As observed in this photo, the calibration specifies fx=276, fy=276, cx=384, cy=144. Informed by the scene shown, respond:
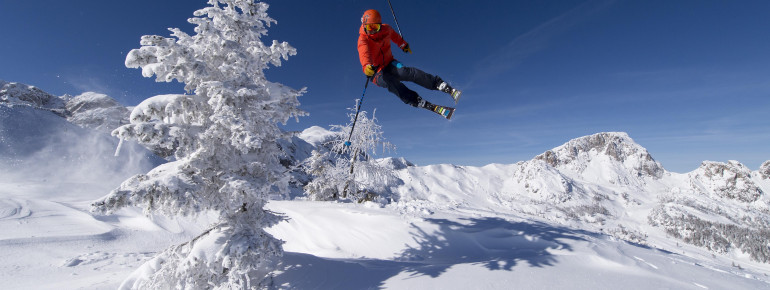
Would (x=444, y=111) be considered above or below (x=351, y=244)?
above

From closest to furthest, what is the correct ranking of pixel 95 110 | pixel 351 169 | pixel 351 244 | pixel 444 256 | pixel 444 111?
pixel 444 111
pixel 444 256
pixel 351 244
pixel 351 169
pixel 95 110

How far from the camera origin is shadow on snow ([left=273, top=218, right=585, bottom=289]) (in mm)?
5512

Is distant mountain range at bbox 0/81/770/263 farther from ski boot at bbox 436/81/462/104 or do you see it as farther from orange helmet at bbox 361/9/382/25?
ski boot at bbox 436/81/462/104

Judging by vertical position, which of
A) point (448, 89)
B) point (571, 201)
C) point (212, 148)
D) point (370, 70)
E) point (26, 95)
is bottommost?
point (212, 148)

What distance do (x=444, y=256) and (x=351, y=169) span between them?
10481 mm

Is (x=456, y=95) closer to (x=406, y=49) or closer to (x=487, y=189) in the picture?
(x=406, y=49)

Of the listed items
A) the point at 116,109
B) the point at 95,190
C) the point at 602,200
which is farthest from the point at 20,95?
the point at 602,200

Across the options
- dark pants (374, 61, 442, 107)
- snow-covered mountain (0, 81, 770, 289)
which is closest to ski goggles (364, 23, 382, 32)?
dark pants (374, 61, 442, 107)

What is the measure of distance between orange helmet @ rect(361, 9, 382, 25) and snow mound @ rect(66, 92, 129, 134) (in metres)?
105

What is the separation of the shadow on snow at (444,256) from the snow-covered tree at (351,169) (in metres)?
9.07

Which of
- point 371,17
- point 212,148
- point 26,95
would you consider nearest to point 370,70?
point 371,17

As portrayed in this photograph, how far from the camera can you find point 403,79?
285 inches

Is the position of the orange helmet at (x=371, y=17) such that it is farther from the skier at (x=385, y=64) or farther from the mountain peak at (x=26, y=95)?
the mountain peak at (x=26, y=95)

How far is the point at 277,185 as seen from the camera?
5836mm
